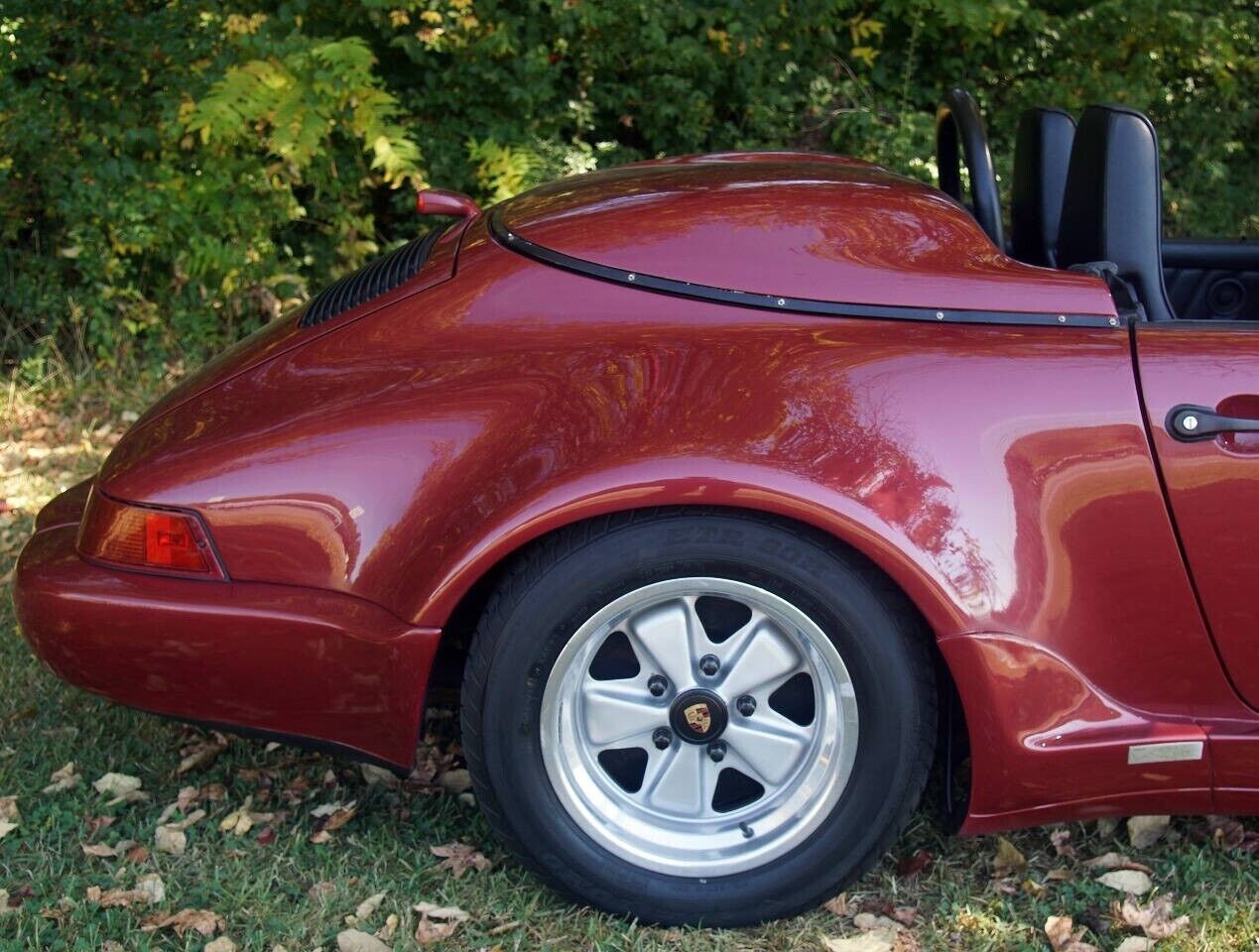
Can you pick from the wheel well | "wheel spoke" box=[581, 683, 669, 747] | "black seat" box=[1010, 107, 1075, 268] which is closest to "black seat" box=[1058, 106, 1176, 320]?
"black seat" box=[1010, 107, 1075, 268]

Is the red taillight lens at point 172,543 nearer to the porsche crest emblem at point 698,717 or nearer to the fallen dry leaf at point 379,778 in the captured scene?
the fallen dry leaf at point 379,778

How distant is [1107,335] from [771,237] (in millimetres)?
597

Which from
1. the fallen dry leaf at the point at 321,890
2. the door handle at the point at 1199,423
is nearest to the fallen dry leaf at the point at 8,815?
the fallen dry leaf at the point at 321,890

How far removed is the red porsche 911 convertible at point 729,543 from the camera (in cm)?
230

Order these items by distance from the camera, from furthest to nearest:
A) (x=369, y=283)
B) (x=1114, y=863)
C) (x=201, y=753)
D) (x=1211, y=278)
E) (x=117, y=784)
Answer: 1. (x=1211, y=278)
2. (x=201, y=753)
3. (x=117, y=784)
4. (x=369, y=283)
5. (x=1114, y=863)

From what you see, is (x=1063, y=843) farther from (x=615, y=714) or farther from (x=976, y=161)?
(x=976, y=161)

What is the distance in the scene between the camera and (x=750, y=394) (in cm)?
234

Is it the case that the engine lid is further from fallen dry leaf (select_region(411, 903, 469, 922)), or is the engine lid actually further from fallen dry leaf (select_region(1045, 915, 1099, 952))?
fallen dry leaf (select_region(411, 903, 469, 922))

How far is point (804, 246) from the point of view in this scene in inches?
97.3

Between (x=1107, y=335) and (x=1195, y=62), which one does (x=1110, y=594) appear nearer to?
(x=1107, y=335)

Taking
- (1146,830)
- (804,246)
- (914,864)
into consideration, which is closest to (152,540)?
(804,246)

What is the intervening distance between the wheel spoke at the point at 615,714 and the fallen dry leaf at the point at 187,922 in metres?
0.78

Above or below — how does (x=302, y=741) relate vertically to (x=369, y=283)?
below

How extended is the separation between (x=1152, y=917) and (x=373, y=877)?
146cm
